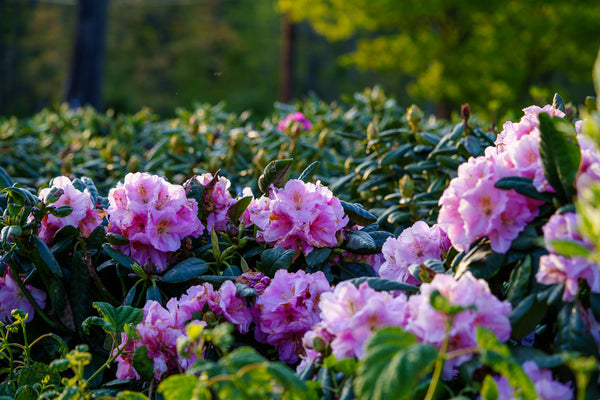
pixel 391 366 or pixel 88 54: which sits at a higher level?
pixel 391 366

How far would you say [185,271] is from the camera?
1.47 metres

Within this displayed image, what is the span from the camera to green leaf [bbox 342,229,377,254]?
4.86ft

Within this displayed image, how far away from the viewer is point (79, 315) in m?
1.50

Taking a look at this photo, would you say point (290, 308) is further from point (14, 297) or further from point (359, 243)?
point (14, 297)

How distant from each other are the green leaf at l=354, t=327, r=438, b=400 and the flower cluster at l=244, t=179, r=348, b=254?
1.95 ft

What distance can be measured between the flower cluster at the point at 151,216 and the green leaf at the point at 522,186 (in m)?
0.72

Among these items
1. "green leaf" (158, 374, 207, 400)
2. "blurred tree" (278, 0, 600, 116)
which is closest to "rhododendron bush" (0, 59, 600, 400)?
"green leaf" (158, 374, 207, 400)

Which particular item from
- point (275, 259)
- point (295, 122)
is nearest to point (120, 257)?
point (275, 259)

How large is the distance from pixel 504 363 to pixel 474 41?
35.5ft

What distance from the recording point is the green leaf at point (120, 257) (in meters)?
1.47

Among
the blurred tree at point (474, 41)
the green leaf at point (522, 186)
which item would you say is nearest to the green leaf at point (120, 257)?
the green leaf at point (522, 186)

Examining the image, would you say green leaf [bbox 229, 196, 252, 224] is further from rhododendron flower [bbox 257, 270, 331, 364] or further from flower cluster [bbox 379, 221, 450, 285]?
flower cluster [bbox 379, 221, 450, 285]

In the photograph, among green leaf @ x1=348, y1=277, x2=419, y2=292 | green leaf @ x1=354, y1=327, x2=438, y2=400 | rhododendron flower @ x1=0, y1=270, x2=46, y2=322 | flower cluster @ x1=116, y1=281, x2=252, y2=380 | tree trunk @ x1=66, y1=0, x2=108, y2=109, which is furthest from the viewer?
tree trunk @ x1=66, y1=0, x2=108, y2=109

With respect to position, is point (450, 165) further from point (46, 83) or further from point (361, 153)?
point (46, 83)
